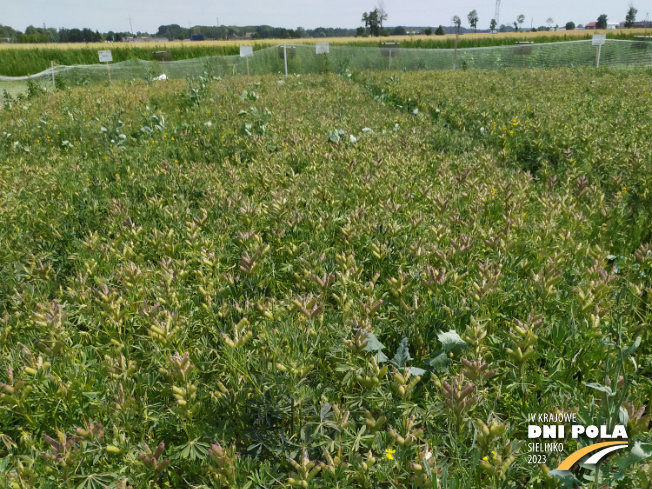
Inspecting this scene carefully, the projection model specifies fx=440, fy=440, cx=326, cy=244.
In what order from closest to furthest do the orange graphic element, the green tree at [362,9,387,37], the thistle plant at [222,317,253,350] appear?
the orange graphic element, the thistle plant at [222,317,253,350], the green tree at [362,9,387,37]

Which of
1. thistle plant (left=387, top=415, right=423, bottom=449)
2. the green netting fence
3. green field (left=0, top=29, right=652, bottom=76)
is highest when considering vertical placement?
green field (left=0, top=29, right=652, bottom=76)

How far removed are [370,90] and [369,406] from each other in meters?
13.7

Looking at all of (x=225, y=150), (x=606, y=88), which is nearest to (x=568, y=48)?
(x=606, y=88)

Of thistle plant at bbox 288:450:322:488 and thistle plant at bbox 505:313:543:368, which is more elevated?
thistle plant at bbox 505:313:543:368

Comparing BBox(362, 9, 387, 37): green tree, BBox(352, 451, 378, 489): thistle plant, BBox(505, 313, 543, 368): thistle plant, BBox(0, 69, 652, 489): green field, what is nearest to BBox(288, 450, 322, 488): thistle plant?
BBox(0, 69, 652, 489): green field

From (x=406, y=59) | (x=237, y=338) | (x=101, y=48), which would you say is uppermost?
(x=101, y=48)

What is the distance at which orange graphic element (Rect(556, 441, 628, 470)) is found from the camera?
1.59 meters

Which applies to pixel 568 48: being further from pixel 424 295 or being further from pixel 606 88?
pixel 424 295

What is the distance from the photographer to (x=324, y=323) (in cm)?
256

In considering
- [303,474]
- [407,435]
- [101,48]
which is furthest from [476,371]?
[101,48]

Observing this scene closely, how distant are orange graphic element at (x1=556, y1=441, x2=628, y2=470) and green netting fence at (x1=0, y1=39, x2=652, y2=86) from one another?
82.4 ft

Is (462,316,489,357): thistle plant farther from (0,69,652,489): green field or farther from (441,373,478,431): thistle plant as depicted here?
(441,373,478,431): thistle plant

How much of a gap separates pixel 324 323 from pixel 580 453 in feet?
4.50

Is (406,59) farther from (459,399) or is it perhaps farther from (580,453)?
(580,453)
